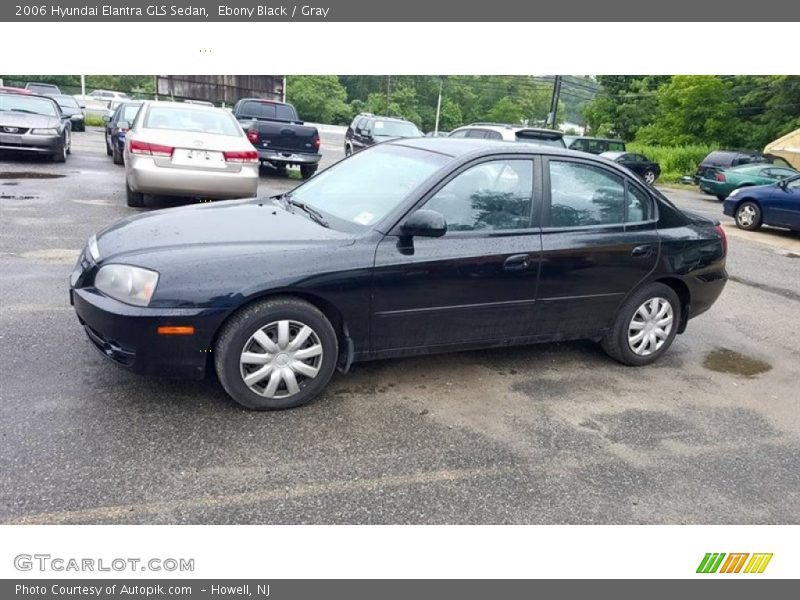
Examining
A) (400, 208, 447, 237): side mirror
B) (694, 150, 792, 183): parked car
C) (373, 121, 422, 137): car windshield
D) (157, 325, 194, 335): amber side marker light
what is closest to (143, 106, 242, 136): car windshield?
(400, 208, 447, 237): side mirror

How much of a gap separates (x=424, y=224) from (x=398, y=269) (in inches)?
12.3

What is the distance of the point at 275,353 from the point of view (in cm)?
364

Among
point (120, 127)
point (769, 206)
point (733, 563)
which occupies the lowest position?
point (733, 563)

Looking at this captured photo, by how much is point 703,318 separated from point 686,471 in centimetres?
334

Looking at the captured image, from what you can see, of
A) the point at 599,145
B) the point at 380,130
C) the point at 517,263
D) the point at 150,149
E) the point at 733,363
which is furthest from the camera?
the point at 599,145

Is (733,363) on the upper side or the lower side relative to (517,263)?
lower

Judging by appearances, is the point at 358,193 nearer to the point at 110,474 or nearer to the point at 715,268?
the point at 110,474

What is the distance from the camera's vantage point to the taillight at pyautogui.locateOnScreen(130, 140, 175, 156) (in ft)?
27.3

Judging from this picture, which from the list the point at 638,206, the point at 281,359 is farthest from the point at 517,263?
the point at 281,359

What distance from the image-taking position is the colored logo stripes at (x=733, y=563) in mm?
2877

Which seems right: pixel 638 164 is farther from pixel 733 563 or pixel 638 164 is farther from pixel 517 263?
pixel 733 563

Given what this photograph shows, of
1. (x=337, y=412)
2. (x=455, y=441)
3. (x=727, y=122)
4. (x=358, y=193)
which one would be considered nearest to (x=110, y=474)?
(x=337, y=412)

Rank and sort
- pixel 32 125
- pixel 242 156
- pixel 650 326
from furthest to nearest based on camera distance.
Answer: pixel 32 125
pixel 242 156
pixel 650 326

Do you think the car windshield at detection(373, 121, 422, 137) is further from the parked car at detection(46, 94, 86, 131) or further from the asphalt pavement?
the asphalt pavement
